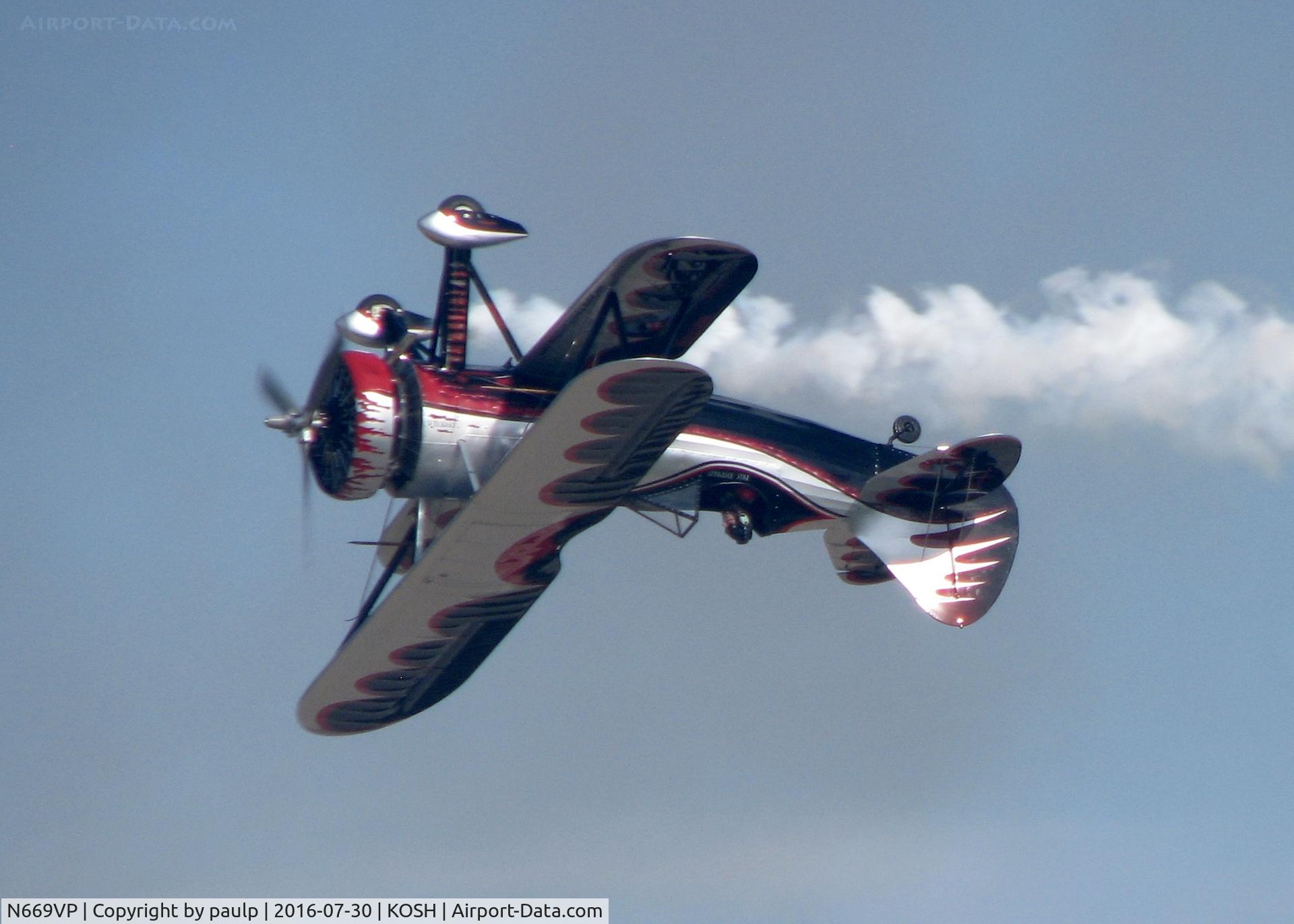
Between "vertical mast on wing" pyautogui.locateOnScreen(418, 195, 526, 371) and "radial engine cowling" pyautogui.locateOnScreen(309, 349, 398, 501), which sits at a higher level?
"vertical mast on wing" pyautogui.locateOnScreen(418, 195, 526, 371)

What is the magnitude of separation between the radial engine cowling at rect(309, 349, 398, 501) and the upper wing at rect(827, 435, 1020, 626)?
598 cm

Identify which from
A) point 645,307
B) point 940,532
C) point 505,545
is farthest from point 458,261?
point 940,532

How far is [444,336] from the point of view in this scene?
19188mm

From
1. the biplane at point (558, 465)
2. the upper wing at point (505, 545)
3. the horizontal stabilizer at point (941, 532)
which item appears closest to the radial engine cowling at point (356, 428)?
the biplane at point (558, 465)

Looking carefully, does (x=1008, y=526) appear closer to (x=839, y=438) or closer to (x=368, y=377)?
(x=839, y=438)

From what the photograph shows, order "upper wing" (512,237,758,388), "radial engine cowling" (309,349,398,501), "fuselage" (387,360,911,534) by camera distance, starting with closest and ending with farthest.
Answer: "upper wing" (512,237,758,388), "radial engine cowling" (309,349,398,501), "fuselage" (387,360,911,534)

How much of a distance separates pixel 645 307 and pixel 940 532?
5062mm

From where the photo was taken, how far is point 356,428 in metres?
18.4

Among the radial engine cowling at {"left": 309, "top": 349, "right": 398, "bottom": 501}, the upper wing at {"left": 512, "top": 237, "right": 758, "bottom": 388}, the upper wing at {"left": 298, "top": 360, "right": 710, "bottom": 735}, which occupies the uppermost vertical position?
the upper wing at {"left": 512, "top": 237, "right": 758, "bottom": 388}

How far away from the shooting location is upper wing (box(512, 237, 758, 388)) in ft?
59.6

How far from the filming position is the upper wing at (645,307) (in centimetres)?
1816

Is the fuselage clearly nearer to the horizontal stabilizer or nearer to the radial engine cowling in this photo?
the radial engine cowling

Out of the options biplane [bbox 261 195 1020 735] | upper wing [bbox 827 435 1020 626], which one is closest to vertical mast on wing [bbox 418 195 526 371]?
biplane [bbox 261 195 1020 735]

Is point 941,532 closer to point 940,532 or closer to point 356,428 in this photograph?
point 940,532
